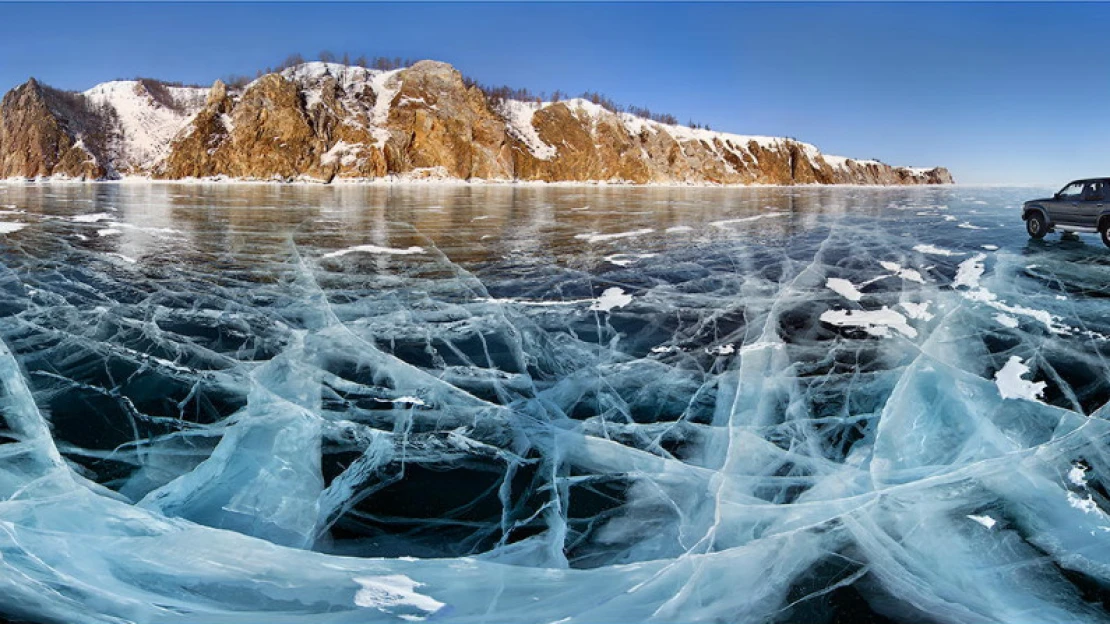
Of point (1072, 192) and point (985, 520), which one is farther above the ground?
point (1072, 192)

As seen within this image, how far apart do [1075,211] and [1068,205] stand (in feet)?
0.80

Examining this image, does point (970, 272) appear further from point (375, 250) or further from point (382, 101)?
point (382, 101)

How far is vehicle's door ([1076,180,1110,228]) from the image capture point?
38.8ft

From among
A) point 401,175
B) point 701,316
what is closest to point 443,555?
point 701,316

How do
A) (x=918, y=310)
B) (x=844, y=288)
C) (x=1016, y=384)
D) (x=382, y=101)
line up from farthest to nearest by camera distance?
(x=382, y=101) → (x=844, y=288) → (x=918, y=310) → (x=1016, y=384)

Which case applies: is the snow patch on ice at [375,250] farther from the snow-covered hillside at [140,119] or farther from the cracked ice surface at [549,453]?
the snow-covered hillside at [140,119]

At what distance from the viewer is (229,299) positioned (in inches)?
283

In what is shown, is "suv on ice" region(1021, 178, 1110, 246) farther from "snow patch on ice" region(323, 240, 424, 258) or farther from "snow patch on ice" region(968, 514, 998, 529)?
"snow patch on ice" region(323, 240, 424, 258)

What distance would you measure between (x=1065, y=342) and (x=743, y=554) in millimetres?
5171

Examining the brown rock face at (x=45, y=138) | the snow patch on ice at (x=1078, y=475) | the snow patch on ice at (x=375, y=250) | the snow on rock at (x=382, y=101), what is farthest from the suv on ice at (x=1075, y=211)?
the brown rock face at (x=45, y=138)

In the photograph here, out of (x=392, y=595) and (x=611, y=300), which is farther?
(x=611, y=300)

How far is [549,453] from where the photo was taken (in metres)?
3.74

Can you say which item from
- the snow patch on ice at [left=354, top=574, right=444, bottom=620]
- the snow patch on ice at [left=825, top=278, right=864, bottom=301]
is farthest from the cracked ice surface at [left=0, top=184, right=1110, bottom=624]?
the snow patch on ice at [left=825, top=278, right=864, bottom=301]

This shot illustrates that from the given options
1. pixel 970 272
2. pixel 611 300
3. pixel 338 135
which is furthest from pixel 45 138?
pixel 970 272
